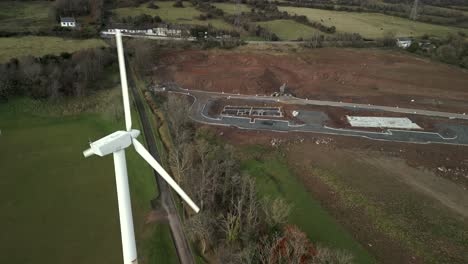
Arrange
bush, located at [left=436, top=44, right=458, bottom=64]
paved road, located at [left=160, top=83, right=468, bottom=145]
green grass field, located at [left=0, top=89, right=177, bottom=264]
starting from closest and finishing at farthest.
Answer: green grass field, located at [left=0, top=89, right=177, bottom=264] → paved road, located at [left=160, top=83, right=468, bottom=145] → bush, located at [left=436, top=44, right=458, bottom=64]

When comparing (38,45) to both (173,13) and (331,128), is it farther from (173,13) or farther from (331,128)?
(331,128)

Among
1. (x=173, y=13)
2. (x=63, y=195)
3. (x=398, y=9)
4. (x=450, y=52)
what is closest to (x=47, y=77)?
(x=63, y=195)

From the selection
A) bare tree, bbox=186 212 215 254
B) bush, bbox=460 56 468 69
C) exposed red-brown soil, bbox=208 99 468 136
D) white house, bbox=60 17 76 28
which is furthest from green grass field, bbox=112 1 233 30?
bare tree, bbox=186 212 215 254

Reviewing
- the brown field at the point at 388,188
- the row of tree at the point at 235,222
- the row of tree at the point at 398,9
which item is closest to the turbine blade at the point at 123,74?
the row of tree at the point at 235,222

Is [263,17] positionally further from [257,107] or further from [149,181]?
[149,181]

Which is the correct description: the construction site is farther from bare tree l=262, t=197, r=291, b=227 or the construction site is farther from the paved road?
bare tree l=262, t=197, r=291, b=227

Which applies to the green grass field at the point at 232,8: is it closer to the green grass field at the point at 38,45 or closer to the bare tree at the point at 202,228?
the green grass field at the point at 38,45
